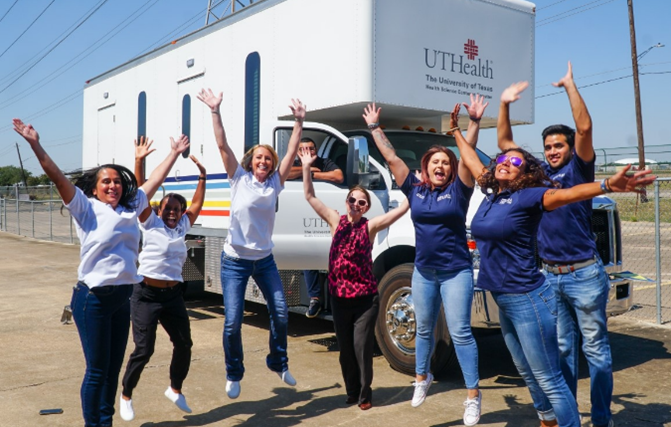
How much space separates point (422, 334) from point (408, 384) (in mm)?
1071

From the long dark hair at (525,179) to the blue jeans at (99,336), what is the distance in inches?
89.5

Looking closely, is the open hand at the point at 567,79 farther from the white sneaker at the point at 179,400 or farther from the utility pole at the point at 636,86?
the utility pole at the point at 636,86

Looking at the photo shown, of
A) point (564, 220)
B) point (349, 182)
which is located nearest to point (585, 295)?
point (564, 220)

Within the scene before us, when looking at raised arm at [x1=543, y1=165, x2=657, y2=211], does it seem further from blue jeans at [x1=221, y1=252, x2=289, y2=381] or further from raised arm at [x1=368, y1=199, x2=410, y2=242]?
blue jeans at [x1=221, y1=252, x2=289, y2=381]

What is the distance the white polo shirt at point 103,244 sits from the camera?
13.1 feet

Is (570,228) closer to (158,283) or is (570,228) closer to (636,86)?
(158,283)

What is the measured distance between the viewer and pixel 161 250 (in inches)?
193

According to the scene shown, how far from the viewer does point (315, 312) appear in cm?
703

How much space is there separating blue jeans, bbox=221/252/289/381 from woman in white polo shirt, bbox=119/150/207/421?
345mm

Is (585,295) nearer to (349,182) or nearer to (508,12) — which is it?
(349,182)

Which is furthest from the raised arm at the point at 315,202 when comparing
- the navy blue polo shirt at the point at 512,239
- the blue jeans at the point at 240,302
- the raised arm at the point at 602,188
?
the raised arm at the point at 602,188

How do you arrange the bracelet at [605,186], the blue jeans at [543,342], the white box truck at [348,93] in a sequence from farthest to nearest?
1. the white box truck at [348,93]
2. the blue jeans at [543,342]
3. the bracelet at [605,186]

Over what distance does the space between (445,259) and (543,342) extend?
3.28 feet

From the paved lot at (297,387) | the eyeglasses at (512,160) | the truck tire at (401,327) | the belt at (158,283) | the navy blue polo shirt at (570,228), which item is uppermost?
the eyeglasses at (512,160)
